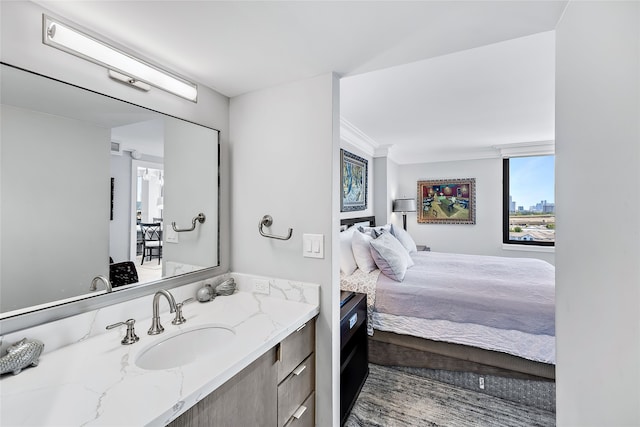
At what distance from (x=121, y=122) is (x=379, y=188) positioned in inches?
158

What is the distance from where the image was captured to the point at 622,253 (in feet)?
1.91

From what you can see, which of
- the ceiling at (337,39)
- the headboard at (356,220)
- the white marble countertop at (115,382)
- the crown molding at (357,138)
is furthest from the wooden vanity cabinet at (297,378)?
the crown molding at (357,138)

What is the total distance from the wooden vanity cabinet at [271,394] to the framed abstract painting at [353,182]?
2179 mm

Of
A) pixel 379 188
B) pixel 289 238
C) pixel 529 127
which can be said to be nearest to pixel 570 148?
pixel 289 238

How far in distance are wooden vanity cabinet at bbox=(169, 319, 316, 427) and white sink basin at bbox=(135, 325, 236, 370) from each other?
0.58 ft

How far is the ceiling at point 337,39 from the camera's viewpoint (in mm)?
985

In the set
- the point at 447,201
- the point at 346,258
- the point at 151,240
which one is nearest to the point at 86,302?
the point at 151,240

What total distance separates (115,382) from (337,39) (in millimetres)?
1488

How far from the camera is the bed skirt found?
1948 mm

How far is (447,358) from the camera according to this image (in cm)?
217

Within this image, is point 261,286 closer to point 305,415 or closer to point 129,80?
point 305,415

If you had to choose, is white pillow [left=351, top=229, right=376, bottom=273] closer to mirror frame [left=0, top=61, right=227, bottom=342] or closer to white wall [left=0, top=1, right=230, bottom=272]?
mirror frame [left=0, top=61, right=227, bottom=342]

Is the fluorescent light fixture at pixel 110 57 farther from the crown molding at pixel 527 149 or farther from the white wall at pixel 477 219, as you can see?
the crown molding at pixel 527 149

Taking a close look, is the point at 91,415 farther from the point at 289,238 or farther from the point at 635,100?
the point at 635,100
